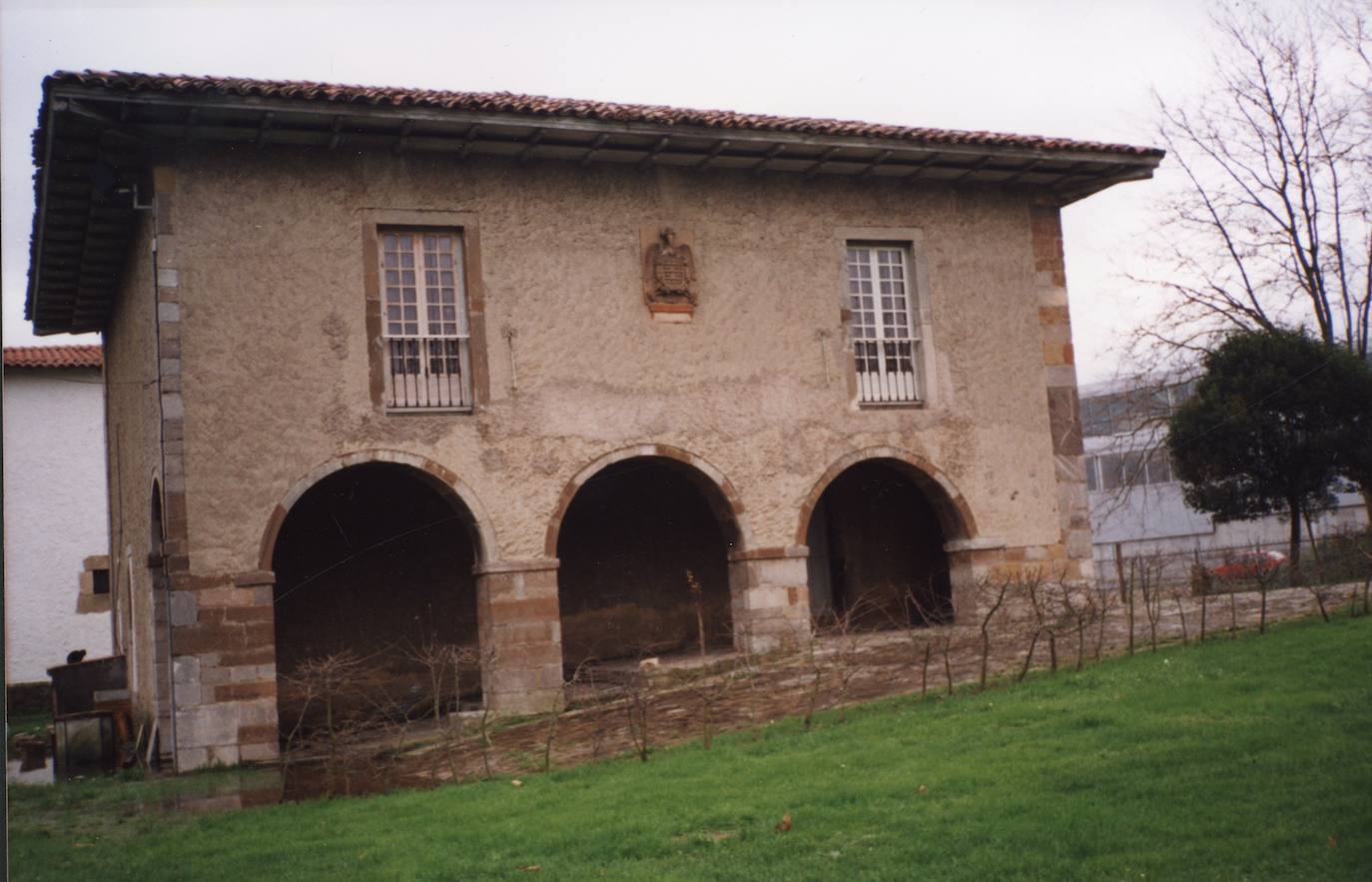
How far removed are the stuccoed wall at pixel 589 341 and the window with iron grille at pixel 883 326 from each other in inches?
10.5

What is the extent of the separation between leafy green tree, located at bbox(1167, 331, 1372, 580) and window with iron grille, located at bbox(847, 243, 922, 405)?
21.2 ft

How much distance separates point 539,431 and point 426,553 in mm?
3272

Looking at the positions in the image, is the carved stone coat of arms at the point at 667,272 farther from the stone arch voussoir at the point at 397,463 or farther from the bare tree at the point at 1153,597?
the bare tree at the point at 1153,597

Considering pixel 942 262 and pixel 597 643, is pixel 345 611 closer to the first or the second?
pixel 597 643

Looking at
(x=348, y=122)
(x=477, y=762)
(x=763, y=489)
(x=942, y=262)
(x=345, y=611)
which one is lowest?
(x=477, y=762)

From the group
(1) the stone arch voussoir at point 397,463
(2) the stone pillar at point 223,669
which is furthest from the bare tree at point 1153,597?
(2) the stone pillar at point 223,669

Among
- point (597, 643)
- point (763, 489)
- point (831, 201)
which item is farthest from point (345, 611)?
point (831, 201)

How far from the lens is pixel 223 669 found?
505 inches

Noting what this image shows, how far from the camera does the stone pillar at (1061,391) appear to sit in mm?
16688

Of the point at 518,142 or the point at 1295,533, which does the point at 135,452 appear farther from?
the point at 1295,533

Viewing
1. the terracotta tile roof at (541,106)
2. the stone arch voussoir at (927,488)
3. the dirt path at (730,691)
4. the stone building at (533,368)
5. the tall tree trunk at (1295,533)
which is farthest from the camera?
the tall tree trunk at (1295,533)

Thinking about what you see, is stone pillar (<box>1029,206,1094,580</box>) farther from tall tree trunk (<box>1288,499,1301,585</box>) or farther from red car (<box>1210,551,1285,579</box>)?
tall tree trunk (<box>1288,499,1301,585</box>)

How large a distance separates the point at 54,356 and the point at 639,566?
34.1ft

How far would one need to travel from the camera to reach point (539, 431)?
568 inches
